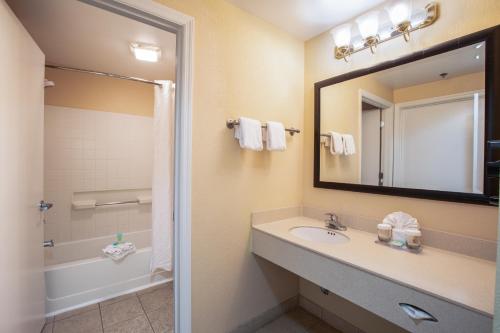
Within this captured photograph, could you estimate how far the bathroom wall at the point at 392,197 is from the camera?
44.9 inches

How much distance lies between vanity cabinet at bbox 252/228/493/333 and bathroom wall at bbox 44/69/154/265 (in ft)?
6.91

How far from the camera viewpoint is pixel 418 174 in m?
1.35

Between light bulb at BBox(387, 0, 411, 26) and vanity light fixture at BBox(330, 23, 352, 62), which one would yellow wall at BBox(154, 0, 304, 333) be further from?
light bulb at BBox(387, 0, 411, 26)

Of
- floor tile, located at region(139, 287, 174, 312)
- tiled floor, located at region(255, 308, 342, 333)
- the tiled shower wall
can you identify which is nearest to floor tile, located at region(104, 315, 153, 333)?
floor tile, located at region(139, 287, 174, 312)

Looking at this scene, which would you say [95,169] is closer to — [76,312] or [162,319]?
[76,312]

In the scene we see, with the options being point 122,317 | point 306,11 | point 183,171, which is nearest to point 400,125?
point 306,11

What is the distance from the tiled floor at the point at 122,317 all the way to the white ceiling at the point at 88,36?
228 centimetres

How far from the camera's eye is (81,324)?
5.68 feet

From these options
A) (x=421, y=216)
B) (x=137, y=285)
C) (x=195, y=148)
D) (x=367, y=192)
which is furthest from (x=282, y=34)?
(x=137, y=285)

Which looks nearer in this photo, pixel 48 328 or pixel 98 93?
pixel 48 328

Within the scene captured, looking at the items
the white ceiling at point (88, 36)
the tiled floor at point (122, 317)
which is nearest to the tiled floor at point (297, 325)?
the tiled floor at point (122, 317)

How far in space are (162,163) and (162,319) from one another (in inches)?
52.6

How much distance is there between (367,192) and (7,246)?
2.11 meters

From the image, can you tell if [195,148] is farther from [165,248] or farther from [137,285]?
[137,285]
